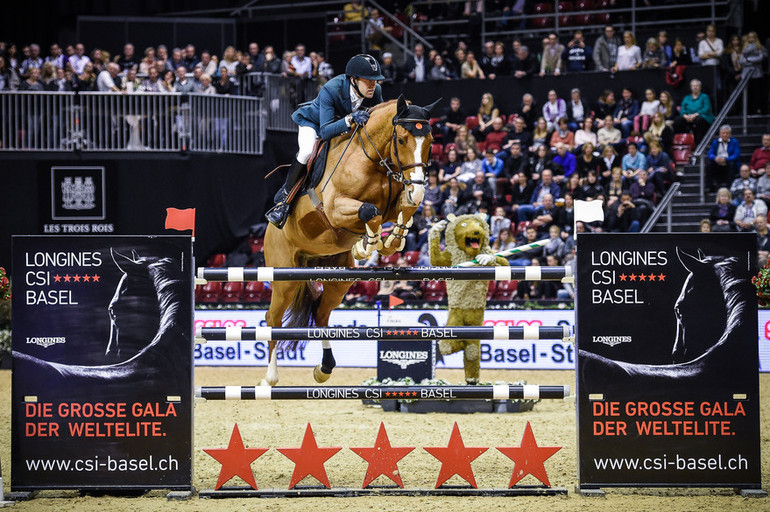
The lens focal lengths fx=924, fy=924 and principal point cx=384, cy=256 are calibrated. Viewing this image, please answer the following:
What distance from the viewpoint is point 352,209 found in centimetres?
679

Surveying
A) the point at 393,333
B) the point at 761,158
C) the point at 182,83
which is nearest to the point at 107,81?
the point at 182,83

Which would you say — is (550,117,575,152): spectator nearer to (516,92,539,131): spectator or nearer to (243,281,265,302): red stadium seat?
(516,92,539,131): spectator

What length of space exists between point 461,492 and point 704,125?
1255cm

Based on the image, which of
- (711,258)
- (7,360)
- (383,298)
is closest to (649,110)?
(383,298)

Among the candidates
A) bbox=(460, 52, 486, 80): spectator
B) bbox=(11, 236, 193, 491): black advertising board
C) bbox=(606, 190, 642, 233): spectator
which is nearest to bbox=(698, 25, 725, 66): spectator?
bbox=(606, 190, 642, 233): spectator

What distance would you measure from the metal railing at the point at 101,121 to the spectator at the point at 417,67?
4417mm

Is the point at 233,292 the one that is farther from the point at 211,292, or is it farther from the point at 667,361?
the point at 667,361

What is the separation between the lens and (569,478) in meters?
7.50

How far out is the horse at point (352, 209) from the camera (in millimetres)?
6520

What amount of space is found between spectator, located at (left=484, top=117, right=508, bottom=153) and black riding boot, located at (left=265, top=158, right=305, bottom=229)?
36.1ft

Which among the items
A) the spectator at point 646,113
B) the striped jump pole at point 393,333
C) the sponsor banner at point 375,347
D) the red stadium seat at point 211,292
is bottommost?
the sponsor banner at point 375,347

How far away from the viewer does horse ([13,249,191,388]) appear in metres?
6.72

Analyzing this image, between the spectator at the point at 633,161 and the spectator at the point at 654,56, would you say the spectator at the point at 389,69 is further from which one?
the spectator at the point at 633,161

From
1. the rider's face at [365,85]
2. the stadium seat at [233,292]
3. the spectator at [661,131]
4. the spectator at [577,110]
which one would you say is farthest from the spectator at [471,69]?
the rider's face at [365,85]
